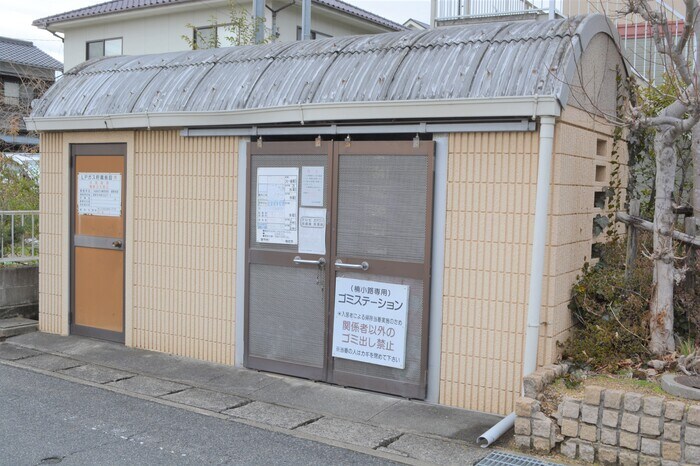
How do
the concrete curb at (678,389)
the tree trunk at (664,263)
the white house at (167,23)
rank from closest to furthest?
the concrete curb at (678,389)
the tree trunk at (664,263)
the white house at (167,23)

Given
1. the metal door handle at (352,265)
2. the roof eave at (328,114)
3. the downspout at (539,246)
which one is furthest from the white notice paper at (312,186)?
the downspout at (539,246)

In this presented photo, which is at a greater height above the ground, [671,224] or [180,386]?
[671,224]

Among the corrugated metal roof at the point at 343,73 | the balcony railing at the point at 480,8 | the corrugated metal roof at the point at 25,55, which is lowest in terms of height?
the corrugated metal roof at the point at 343,73

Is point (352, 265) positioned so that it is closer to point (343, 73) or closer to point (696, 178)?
point (343, 73)

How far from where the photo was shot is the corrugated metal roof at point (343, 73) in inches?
244

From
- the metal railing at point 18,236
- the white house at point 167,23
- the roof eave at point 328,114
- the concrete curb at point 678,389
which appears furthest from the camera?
the white house at point 167,23

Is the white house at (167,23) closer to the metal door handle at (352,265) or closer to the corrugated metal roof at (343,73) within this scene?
the corrugated metal roof at (343,73)

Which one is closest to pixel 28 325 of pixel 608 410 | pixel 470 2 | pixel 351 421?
pixel 351 421

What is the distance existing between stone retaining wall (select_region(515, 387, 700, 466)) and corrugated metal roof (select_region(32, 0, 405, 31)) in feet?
52.2

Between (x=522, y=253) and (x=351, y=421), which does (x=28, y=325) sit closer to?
(x=351, y=421)

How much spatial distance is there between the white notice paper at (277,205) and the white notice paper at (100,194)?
2167 millimetres

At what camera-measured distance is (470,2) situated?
38.7 ft

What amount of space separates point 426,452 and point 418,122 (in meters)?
2.84

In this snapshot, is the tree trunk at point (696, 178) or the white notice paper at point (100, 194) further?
the white notice paper at point (100, 194)
